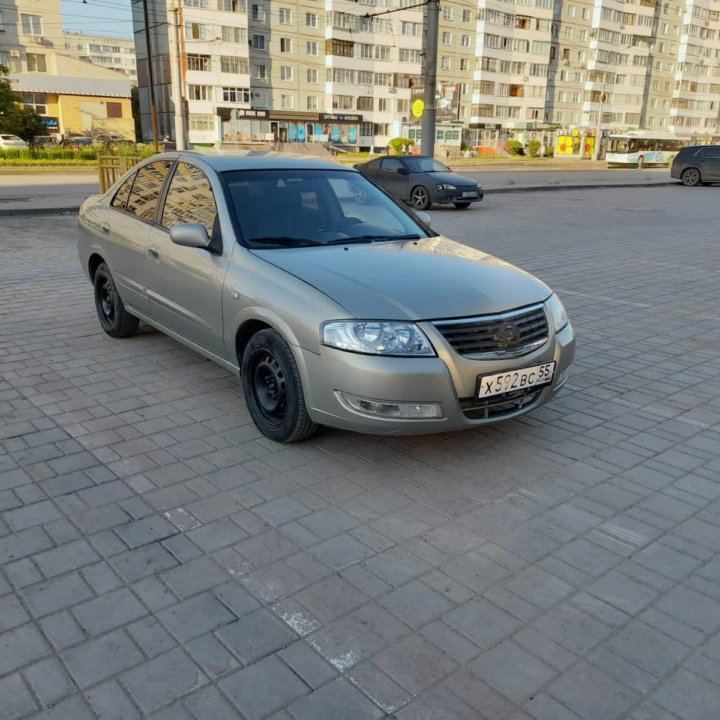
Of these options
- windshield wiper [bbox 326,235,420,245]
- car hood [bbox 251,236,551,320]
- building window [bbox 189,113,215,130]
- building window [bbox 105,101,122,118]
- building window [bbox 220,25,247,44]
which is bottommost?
car hood [bbox 251,236,551,320]

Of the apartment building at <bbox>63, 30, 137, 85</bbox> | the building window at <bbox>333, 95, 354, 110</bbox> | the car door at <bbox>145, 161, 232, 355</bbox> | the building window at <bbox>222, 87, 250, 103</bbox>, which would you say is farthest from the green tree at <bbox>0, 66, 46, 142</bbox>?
the apartment building at <bbox>63, 30, 137, 85</bbox>

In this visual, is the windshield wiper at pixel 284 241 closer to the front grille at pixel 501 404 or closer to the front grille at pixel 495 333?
the front grille at pixel 495 333

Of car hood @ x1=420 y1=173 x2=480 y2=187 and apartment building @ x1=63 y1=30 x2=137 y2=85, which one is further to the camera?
apartment building @ x1=63 y1=30 x2=137 y2=85

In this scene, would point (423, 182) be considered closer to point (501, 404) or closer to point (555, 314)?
point (555, 314)

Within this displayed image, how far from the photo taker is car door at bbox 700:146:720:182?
96.1ft

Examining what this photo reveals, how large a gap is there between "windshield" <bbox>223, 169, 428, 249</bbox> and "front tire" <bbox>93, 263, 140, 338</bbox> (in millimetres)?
1889

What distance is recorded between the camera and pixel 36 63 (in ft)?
214

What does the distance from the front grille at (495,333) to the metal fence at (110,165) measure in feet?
45.0

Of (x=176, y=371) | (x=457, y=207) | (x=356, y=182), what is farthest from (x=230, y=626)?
(x=457, y=207)

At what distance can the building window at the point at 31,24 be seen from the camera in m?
64.3

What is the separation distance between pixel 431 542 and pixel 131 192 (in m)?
4.11

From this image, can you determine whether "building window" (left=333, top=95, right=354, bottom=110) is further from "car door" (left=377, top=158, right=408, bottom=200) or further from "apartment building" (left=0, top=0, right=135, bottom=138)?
"car door" (left=377, top=158, right=408, bottom=200)

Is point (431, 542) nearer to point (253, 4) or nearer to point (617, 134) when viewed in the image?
point (617, 134)

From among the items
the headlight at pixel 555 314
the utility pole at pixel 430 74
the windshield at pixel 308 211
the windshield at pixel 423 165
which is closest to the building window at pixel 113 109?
the utility pole at pixel 430 74
